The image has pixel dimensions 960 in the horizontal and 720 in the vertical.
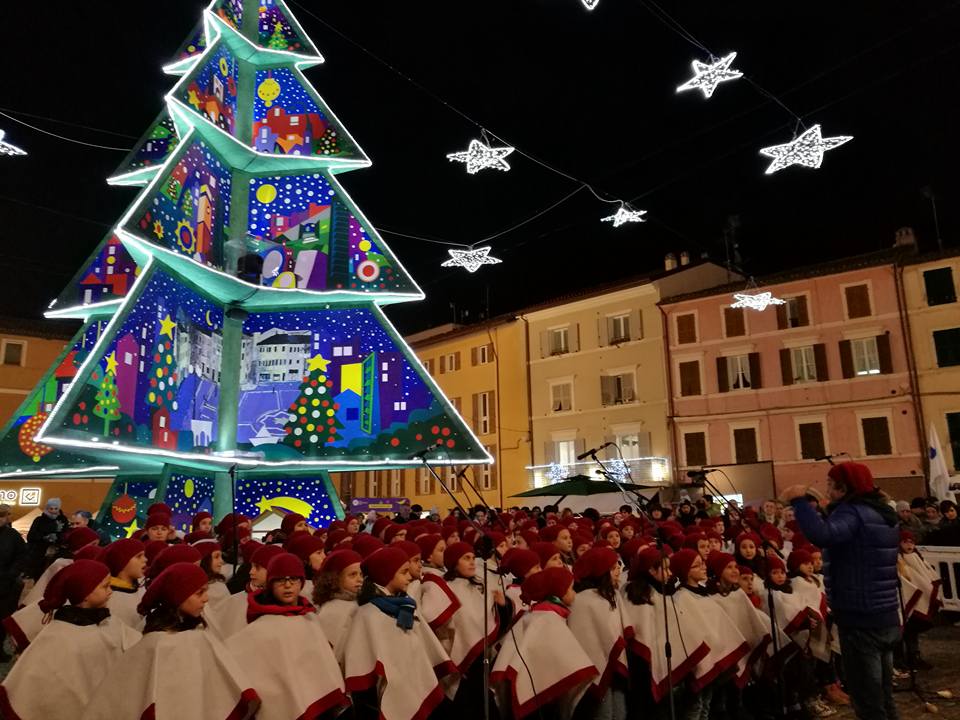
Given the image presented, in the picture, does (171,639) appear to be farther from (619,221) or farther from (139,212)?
(619,221)

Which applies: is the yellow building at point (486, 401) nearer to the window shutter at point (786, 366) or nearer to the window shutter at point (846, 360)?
the window shutter at point (786, 366)

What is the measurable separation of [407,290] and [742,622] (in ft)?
32.0

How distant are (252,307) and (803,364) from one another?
67.0 feet

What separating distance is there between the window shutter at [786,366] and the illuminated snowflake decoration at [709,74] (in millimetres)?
19550

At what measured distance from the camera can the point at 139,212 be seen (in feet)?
38.0

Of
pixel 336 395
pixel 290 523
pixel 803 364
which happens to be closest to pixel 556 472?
pixel 803 364

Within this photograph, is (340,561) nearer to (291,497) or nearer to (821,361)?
(291,497)

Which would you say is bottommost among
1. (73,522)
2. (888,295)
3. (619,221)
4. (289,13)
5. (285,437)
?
(73,522)

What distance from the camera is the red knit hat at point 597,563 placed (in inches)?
233

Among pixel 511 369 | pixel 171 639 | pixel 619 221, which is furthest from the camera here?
pixel 511 369

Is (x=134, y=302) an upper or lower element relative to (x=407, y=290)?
lower

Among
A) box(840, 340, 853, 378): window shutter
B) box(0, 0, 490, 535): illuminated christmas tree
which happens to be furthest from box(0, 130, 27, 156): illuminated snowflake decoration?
box(840, 340, 853, 378): window shutter

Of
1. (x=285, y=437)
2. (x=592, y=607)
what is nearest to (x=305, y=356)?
(x=285, y=437)

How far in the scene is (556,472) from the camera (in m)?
33.2
